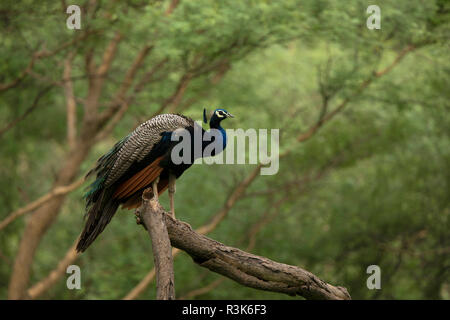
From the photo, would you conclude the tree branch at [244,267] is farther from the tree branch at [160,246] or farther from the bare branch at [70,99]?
the bare branch at [70,99]

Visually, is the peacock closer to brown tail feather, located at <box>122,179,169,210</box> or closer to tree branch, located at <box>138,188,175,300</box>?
brown tail feather, located at <box>122,179,169,210</box>

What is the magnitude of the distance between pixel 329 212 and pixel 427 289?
272cm

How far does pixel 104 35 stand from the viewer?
1137 centimetres

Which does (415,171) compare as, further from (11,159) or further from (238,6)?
(11,159)

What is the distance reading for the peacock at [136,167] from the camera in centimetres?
638

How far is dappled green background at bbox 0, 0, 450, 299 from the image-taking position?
34.0 feet

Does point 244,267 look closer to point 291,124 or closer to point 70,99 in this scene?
point 291,124

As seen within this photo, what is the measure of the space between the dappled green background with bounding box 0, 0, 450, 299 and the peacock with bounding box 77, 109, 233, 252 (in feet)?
11.3

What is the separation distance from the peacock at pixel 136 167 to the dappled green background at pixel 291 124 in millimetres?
3430

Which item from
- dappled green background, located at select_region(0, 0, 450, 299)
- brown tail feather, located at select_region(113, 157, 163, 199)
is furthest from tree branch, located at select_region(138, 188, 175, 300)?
dappled green background, located at select_region(0, 0, 450, 299)

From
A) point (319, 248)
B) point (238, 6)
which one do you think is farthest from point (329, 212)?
point (238, 6)

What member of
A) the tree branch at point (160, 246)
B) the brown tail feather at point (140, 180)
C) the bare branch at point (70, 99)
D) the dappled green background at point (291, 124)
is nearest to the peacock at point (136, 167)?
the brown tail feather at point (140, 180)

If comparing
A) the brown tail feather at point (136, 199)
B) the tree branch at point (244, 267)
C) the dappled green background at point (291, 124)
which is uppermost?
the dappled green background at point (291, 124)

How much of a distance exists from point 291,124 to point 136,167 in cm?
577
